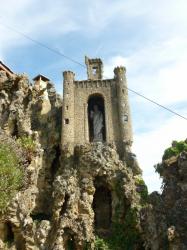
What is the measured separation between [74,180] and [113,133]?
703cm

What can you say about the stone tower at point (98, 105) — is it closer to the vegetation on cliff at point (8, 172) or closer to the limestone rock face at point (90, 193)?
the limestone rock face at point (90, 193)

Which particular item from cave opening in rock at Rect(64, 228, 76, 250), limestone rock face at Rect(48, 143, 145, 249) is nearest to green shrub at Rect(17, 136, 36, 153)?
limestone rock face at Rect(48, 143, 145, 249)

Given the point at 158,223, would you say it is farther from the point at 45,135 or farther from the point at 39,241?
the point at 45,135

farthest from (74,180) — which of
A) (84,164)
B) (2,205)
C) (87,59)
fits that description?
(87,59)

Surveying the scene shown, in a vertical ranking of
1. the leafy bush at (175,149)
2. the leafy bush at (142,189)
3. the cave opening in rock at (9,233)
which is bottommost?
the cave opening in rock at (9,233)

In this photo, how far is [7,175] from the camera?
80.1 feet

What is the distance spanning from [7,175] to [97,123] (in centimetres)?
1882

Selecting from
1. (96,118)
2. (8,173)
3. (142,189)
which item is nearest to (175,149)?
(96,118)

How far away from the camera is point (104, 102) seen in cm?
4225

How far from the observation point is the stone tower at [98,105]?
39344 mm

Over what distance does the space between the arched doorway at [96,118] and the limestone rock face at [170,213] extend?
7.79m

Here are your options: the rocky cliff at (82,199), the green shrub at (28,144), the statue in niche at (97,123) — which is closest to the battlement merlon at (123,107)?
the rocky cliff at (82,199)

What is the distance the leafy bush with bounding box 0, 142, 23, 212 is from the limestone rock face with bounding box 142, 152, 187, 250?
38.4 ft

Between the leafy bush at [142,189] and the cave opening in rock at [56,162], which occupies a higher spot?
the cave opening in rock at [56,162]
